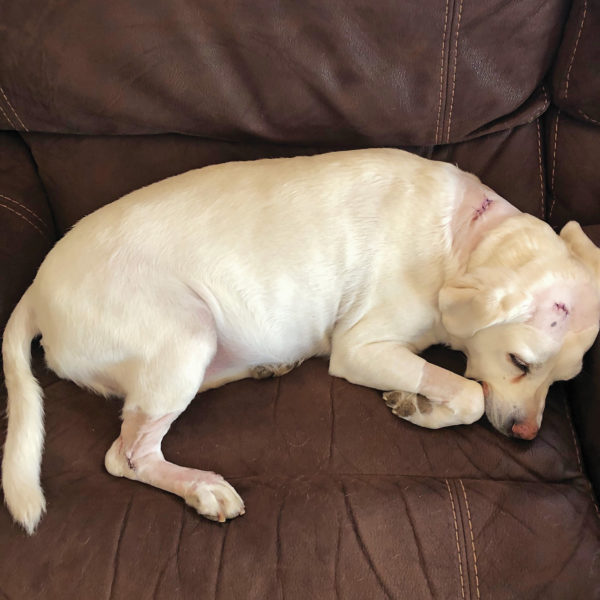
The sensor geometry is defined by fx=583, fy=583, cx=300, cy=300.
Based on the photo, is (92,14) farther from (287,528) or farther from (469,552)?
(469,552)

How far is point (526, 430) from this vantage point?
148 cm

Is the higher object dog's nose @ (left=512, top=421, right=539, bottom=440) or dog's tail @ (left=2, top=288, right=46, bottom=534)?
dog's nose @ (left=512, top=421, right=539, bottom=440)

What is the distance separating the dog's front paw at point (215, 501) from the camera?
1349 millimetres

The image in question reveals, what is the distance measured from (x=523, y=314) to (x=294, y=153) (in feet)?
2.89

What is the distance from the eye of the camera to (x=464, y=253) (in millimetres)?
1589

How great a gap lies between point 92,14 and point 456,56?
40.4 inches

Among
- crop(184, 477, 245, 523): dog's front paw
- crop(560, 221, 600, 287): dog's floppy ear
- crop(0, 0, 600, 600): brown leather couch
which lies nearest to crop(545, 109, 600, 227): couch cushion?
crop(0, 0, 600, 600): brown leather couch

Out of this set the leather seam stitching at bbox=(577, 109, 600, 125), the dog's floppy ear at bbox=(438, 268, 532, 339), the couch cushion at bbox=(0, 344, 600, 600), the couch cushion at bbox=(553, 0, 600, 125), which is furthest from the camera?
the leather seam stitching at bbox=(577, 109, 600, 125)

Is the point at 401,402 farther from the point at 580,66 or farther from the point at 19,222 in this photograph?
the point at 19,222

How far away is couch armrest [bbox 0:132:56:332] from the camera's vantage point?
1.69 metres

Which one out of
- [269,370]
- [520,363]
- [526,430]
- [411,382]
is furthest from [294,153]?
[526,430]

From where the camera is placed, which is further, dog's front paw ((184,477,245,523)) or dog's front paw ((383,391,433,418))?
dog's front paw ((383,391,433,418))

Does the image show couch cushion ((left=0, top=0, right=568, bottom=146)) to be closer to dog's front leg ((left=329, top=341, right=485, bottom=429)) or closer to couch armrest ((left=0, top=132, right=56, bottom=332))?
couch armrest ((left=0, top=132, right=56, bottom=332))

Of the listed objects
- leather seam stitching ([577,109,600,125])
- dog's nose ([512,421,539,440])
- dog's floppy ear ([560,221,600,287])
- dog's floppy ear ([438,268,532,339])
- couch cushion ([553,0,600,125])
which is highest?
couch cushion ([553,0,600,125])
